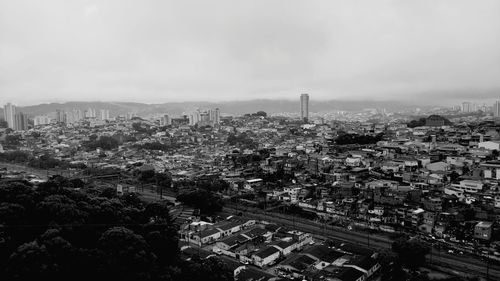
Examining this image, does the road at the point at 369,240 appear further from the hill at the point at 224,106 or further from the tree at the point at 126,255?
the hill at the point at 224,106

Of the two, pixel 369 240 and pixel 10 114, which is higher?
pixel 10 114

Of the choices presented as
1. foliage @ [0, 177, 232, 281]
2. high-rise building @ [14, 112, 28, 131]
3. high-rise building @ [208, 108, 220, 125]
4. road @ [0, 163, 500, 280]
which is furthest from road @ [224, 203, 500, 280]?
high-rise building @ [14, 112, 28, 131]

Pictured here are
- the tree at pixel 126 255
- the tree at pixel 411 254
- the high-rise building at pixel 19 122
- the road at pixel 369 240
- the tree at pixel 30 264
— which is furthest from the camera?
the high-rise building at pixel 19 122

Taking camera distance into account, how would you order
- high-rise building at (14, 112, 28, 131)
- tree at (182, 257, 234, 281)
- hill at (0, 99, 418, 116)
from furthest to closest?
hill at (0, 99, 418, 116), high-rise building at (14, 112, 28, 131), tree at (182, 257, 234, 281)

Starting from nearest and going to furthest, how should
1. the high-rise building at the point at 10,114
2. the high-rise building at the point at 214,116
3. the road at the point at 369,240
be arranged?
the road at the point at 369,240 → the high-rise building at the point at 214,116 → the high-rise building at the point at 10,114

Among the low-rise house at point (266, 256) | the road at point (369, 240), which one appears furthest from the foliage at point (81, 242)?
the road at point (369, 240)

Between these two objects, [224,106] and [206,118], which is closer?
[206,118]

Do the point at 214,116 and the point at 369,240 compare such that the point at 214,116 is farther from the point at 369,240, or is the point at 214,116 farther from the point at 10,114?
the point at 369,240

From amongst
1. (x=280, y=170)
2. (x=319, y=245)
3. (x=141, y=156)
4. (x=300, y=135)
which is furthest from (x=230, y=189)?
(x=300, y=135)

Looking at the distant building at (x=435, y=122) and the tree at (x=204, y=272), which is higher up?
the distant building at (x=435, y=122)

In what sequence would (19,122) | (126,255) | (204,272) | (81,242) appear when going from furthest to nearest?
(19,122) < (81,242) < (204,272) < (126,255)

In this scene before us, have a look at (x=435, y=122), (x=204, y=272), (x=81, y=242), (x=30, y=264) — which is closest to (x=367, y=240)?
(x=204, y=272)

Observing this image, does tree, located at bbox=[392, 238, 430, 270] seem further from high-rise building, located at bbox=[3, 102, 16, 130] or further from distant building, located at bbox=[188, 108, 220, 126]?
high-rise building, located at bbox=[3, 102, 16, 130]
